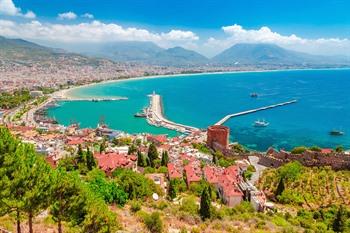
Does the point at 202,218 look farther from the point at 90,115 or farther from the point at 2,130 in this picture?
A: the point at 90,115

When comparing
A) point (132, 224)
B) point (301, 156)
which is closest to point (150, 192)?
point (132, 224)

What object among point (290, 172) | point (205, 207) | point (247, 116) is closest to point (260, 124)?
point (247, 116)

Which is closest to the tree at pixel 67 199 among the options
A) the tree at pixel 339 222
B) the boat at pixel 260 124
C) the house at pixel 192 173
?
the tree at pixel 339 222

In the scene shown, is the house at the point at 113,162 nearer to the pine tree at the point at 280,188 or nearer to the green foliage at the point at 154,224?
the pine tree at the point at 280,188

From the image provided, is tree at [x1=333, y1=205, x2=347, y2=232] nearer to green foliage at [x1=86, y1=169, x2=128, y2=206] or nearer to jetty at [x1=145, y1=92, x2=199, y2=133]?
green foliage at [x1=86, y1=169, x2=128, y2=206]

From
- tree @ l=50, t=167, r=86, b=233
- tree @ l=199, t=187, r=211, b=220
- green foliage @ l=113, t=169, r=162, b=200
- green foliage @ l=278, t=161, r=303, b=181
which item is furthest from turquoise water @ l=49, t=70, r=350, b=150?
tree @ l=50, t=167, r=86, b=233

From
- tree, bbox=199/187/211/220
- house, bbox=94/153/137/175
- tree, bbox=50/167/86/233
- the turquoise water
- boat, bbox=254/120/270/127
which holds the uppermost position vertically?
tree, bbox=50/167/86/233
